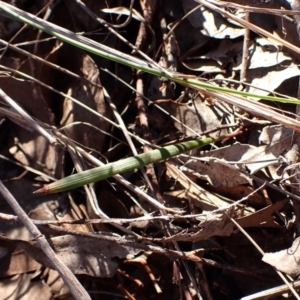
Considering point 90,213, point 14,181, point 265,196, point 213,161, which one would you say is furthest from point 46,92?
point 265,196

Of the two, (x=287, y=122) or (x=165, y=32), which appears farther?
(x=165, y=32)

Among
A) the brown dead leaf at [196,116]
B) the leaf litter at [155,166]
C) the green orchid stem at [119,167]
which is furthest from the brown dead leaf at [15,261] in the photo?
the brown dead leaf at [196,116]

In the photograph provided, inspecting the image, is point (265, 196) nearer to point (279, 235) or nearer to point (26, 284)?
point (279, 235)

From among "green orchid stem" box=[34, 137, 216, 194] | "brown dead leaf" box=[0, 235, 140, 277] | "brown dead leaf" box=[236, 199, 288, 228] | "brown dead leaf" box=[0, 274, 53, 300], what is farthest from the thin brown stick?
"brown dead leaf" box=[236, 199, 288, 228]

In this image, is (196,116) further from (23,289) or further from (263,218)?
(23,289)

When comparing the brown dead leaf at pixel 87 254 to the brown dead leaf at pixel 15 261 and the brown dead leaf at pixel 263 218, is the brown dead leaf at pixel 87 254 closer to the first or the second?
the brown dead leaf at pixel 15 261

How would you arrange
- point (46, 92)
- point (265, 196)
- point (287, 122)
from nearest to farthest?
point (287, 122) → point (265, 196) → point (46, 92)

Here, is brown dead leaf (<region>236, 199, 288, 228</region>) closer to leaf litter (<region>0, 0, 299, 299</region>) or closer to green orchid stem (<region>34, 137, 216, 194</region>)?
leaf litter (<region>0, 0, 299, 299</region>)
